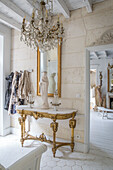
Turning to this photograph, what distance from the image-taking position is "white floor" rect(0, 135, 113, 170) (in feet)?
7.24

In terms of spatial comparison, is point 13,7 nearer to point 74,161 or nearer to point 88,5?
point 88,5

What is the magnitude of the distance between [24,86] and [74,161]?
2010 mm

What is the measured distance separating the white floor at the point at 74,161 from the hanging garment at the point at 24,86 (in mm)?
1456

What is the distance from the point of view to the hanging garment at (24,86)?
129 inches

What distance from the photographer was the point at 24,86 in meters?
3.27

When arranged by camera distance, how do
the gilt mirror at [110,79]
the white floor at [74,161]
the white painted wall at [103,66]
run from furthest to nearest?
the white painted wall at [103,66] → the gilt mirror at [110,79] → the white floor at [74,161]

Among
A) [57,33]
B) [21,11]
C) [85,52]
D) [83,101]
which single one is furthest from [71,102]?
[21,11]

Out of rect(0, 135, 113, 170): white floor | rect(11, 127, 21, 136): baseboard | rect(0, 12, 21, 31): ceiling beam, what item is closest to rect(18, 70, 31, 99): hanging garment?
rect(11, 127, 21, 136): baseboard

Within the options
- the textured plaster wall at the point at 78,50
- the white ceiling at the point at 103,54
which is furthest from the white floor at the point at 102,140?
the white ceiling at the point at 103,54

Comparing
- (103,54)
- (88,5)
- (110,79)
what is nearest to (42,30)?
(88,5)

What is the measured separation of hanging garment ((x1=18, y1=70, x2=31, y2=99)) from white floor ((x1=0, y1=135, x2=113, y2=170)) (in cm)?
146

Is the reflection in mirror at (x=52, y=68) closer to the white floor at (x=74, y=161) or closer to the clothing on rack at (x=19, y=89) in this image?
the clothing on rack at (x=19, y=89)

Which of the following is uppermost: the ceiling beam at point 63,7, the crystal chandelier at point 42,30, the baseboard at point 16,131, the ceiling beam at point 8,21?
the ceiling beam at point 63,7

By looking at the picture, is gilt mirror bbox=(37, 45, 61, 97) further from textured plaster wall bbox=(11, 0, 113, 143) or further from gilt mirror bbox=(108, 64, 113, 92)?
gilt mirror bbox=(108, 64, 113, 92)
